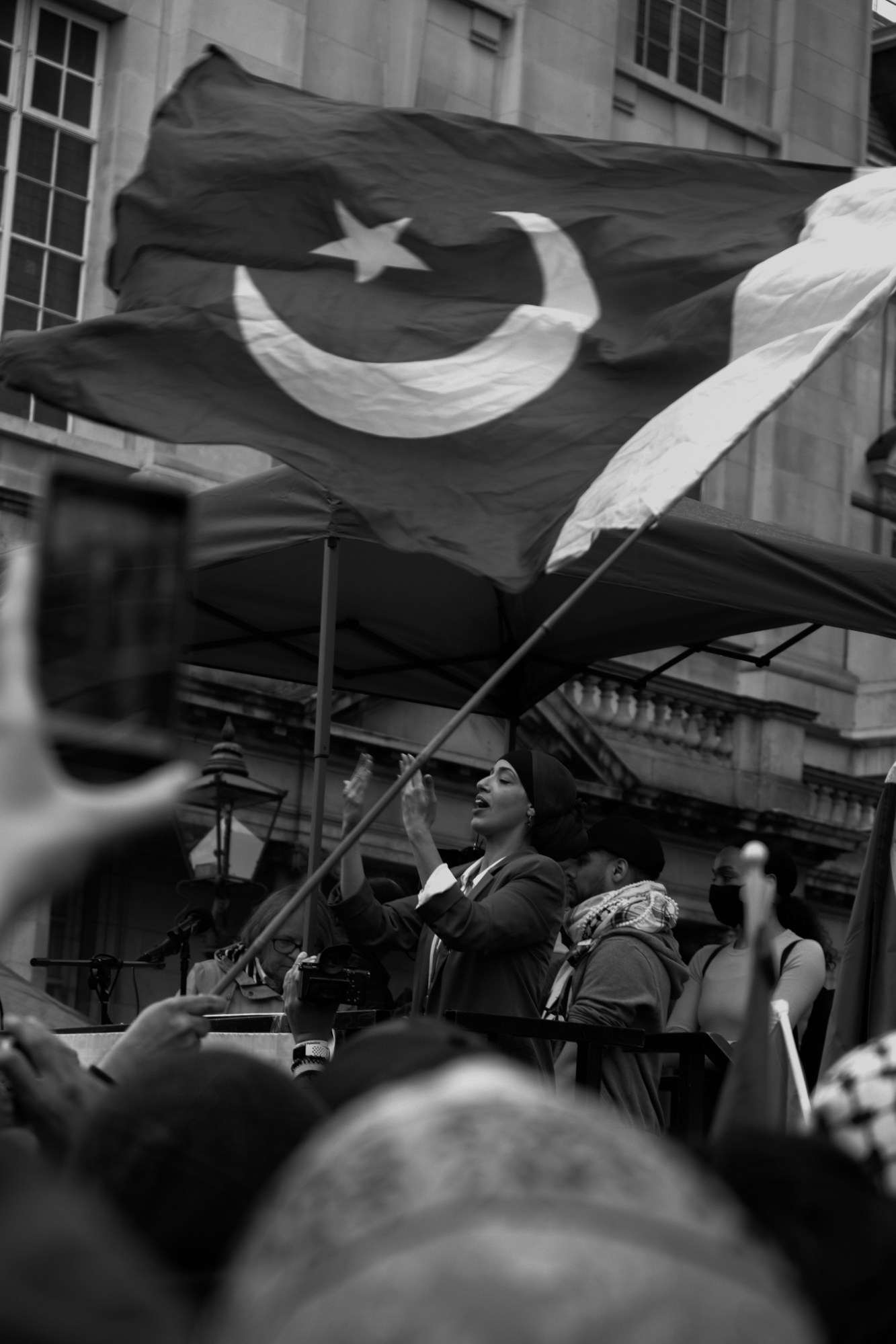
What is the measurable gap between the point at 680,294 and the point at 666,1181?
5.35 meters

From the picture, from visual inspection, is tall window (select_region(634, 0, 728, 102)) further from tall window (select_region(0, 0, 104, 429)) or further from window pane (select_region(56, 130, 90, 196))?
window pane (select_region(56, 130, 90, 196))

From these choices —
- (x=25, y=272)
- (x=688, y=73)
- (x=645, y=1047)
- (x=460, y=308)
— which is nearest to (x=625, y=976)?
(x=645, y=1047)

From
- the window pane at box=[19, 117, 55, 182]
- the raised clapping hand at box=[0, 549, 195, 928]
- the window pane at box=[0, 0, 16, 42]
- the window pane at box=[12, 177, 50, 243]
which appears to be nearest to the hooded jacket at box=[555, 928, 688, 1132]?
the raised clapping hand at box=[0, 549, 195, 928]

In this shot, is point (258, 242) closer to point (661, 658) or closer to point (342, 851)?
point (342, 851)

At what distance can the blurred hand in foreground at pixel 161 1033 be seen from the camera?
3.53 meters

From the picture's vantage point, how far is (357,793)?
589 centimetres

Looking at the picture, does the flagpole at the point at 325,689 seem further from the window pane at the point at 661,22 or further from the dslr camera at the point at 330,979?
the window pane at the point at 661,22

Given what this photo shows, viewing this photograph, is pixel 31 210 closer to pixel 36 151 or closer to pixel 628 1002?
pixel 36 151

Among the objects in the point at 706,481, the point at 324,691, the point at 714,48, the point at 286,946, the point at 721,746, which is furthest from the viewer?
the point at 714,48

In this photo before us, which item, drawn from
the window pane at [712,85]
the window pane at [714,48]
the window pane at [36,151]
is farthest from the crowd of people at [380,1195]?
the window pane at [714,48]

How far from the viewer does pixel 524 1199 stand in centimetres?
125

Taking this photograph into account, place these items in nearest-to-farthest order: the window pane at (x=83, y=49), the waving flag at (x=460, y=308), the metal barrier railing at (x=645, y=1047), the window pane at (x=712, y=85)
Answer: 1. the metal barrier railing at (x=645, y=1047)
2. the waving flag at (x=460, y=308)
3. the window pane at (x=83, y=49)
4. the window pane at (x=712, y=85)

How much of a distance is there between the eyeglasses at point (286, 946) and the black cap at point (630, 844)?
1582mm

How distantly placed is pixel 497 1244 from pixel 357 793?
4682mm
